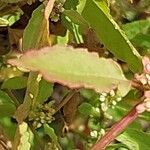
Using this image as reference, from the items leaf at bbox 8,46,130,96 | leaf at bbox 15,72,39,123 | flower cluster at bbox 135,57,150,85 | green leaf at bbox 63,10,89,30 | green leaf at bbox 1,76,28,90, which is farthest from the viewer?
green leaf at bbox 1,76,28,90

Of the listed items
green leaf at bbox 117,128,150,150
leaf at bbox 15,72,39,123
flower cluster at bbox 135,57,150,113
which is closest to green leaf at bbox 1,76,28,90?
leaf at bbox 15,72,39,123

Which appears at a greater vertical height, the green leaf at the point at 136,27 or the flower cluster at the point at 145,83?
the flower cluster at the point at 145,83

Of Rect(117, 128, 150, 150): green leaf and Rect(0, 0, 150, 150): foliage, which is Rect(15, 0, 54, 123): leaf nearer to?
Rect(0, 0, 150, 150): foliage

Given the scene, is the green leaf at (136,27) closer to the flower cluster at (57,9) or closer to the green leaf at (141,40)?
the green leaf at (141,40)

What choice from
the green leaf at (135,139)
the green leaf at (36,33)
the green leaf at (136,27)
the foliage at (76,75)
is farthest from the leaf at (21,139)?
the green leaf at (136,27)

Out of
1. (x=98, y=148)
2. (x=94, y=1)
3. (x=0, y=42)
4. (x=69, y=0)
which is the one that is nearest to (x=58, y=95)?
(x=0, y=42)

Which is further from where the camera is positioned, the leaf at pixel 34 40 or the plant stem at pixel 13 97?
the plant stem at pixel 13 97

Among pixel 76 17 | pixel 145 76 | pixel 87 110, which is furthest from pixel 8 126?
pixel 145 76
